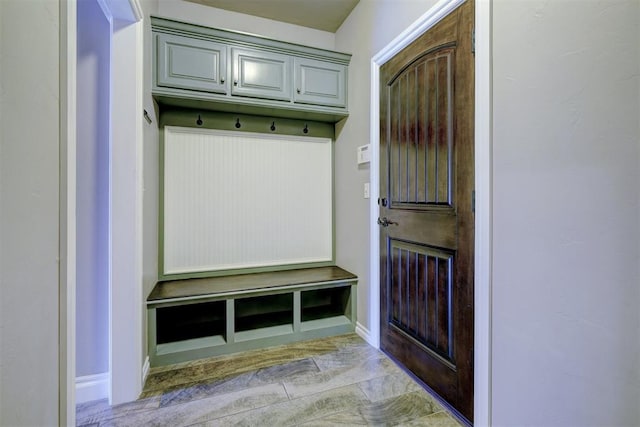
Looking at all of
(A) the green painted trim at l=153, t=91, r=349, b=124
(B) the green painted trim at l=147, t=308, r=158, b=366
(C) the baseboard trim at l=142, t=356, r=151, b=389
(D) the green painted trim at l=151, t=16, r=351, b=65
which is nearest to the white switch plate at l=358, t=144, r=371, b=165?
(A) the green painted trim at l=153, t=91, r=349, b=124

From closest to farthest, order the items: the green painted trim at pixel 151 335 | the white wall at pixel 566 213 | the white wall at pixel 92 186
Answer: the white wall at pixel 566 213, the white wall at pixel 92 186, the green painted trim at pixel 151 335

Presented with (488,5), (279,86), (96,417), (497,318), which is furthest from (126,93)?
(497,318)

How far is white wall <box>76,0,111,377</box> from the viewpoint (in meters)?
1.59

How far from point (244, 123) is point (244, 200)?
2.15 ft

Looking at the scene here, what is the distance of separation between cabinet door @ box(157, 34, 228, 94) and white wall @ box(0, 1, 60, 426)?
1.34m

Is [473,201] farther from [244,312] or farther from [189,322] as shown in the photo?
[189,322]

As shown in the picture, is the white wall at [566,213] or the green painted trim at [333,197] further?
the green painted trim at [333,197]

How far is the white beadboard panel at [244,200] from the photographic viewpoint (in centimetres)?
240

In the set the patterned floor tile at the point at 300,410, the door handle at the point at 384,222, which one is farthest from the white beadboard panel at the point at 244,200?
the patterned floor tile at the point at 300,410

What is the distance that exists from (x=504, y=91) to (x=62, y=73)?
60.1 inches

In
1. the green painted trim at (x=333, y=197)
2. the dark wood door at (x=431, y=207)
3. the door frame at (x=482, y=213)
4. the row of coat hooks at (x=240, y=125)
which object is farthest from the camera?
the green painted trim at (x=333, y=197)

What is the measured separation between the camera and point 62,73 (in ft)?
2.73

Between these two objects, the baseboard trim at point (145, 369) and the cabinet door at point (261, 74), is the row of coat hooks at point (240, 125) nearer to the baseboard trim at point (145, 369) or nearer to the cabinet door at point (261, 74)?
the cabinet door at point (261, 74)

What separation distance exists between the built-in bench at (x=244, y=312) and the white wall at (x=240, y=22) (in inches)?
75.9
